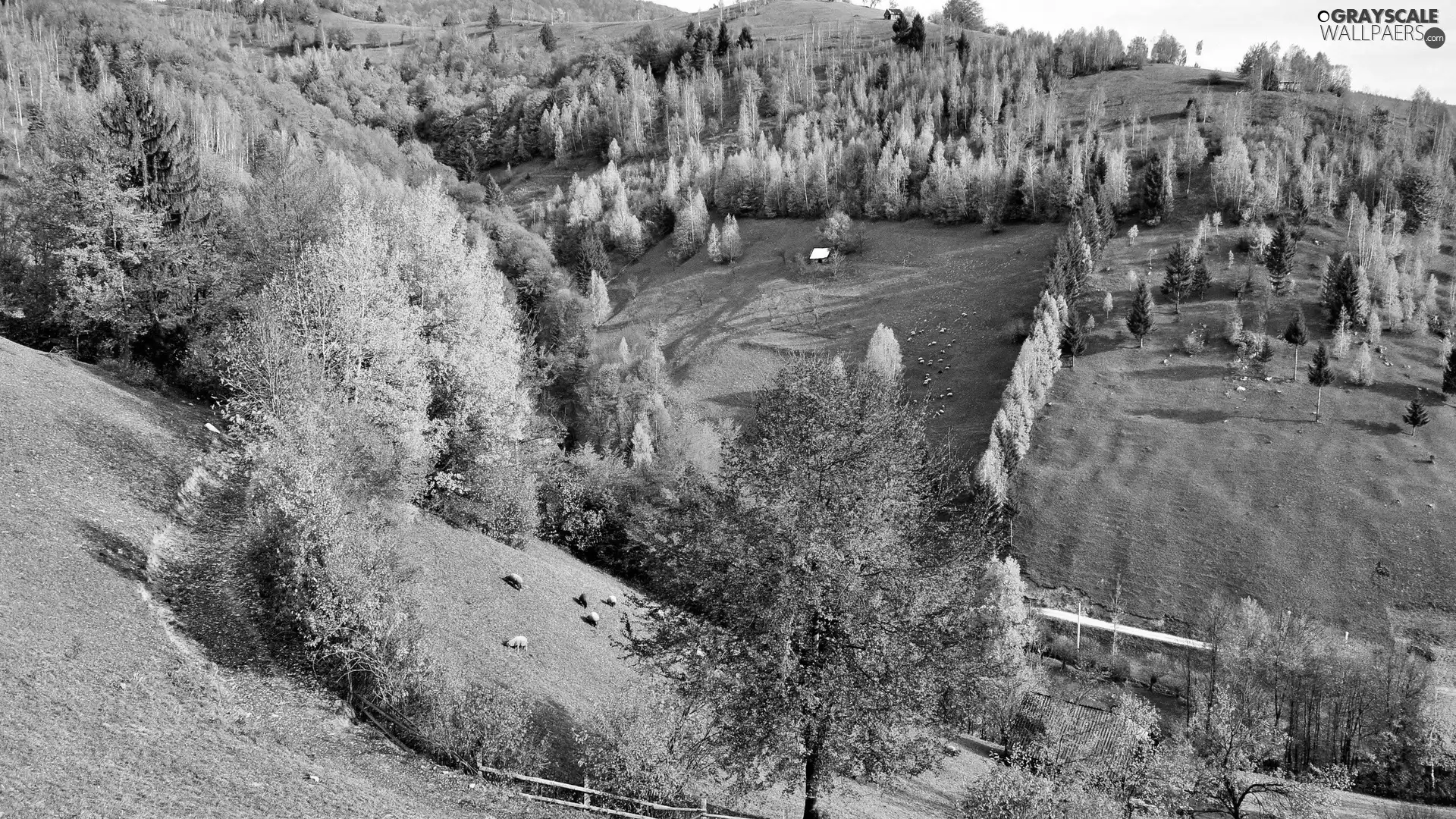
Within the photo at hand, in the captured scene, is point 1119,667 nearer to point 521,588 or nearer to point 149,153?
point 521,588

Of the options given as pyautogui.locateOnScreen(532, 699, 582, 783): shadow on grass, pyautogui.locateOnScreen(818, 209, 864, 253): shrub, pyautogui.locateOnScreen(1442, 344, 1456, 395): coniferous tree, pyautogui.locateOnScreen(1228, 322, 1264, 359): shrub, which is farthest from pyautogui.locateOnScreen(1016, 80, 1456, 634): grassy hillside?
pyautogui.locateOnScreen(532, 699, 582, 783): shadow on grass

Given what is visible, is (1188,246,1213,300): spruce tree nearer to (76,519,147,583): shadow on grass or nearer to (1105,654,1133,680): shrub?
(1105,654,1133,680): shrub

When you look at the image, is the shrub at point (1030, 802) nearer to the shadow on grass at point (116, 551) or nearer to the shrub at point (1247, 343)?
the shadow on grass at point (116, 551)

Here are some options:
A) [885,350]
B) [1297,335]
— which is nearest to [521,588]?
[885,350]

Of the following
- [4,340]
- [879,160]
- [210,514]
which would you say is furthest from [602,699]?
[879,160]

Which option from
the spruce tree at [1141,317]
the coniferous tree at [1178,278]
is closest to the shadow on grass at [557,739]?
the spruce tree at [1141,317]

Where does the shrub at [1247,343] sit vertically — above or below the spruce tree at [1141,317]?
below

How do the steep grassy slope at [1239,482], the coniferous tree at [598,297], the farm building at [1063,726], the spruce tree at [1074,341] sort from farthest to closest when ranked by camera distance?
1. the coniferous tree at [598,297]
2. the spruce tree at [1074,341]
3. the steep grassy slope at [1239,482]
4. the farm building at [1063,726]
